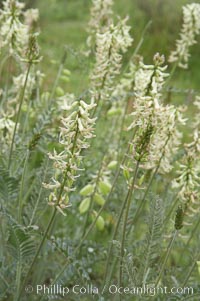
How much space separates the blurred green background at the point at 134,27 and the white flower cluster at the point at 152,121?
4.26 meters

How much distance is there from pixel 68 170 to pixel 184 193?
630mm

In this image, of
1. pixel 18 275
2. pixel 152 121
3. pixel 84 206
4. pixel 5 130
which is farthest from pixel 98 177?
pixel 152 121

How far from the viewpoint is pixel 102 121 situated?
3.28m

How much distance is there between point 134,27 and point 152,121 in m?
7.64

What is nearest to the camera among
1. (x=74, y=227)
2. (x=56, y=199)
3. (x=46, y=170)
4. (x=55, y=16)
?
(x=56, y=199)

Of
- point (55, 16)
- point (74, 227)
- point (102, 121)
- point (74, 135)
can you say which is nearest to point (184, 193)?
point (74, 135)

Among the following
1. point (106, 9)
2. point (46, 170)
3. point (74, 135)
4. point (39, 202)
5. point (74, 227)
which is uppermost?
point (106, 9)

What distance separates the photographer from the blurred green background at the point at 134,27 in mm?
7926

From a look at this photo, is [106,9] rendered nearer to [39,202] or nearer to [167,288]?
[39,202]

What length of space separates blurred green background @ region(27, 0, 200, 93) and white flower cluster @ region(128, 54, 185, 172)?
426cm

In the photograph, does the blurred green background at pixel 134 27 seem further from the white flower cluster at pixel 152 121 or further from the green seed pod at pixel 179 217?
the green seed pod at pixel 179 217

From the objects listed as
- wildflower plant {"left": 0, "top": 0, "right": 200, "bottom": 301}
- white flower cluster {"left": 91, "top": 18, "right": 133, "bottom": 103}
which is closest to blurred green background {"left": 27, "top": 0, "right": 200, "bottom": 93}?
wildflower plant {"left": 0, "top": 0, "right": 200, "bottom": 301}

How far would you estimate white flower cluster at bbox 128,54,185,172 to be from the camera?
5.20ft

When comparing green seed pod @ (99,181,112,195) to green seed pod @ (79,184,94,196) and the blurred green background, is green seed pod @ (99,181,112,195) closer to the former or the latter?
green seed pod @ (79,184,94,196)
